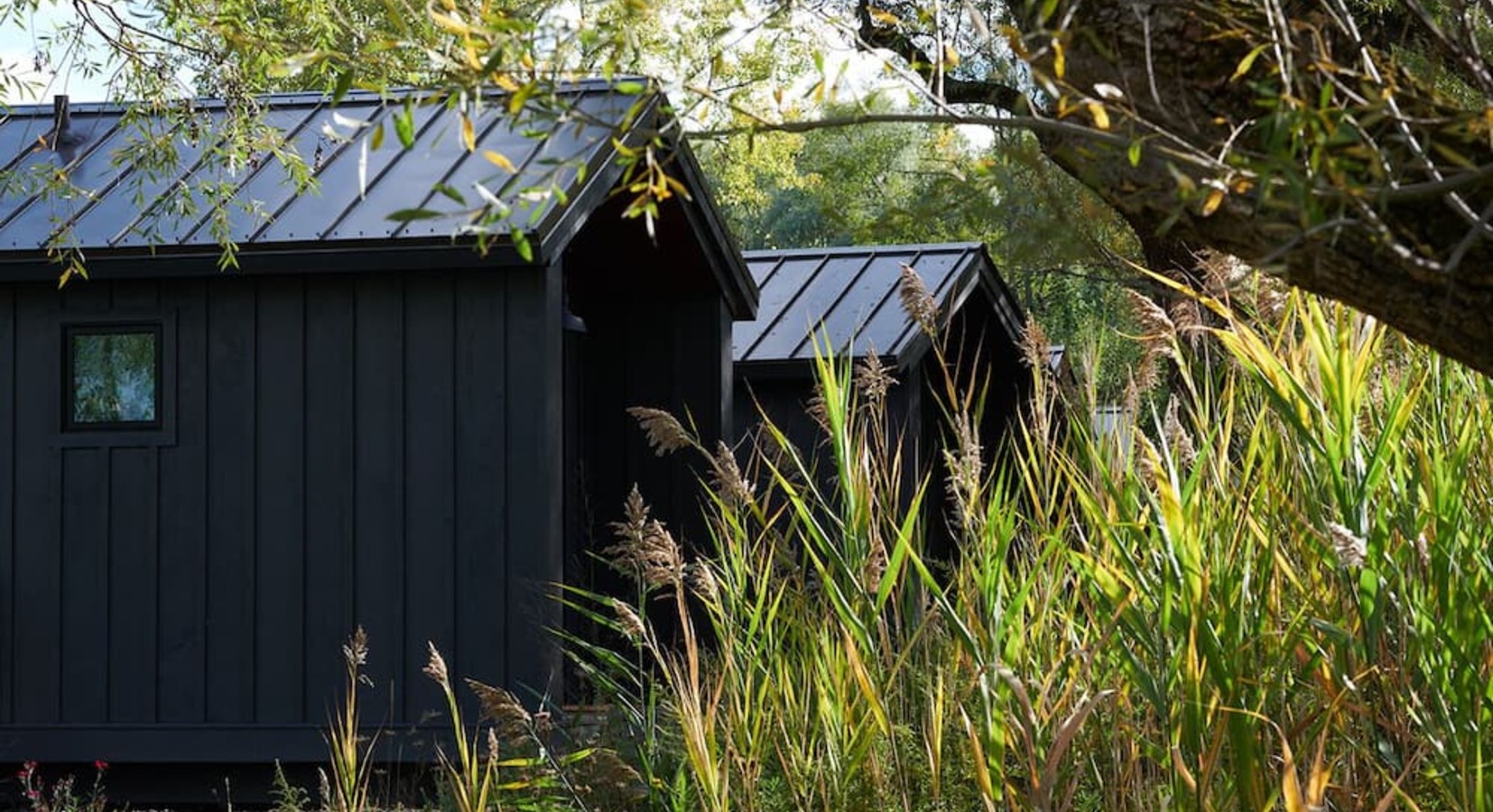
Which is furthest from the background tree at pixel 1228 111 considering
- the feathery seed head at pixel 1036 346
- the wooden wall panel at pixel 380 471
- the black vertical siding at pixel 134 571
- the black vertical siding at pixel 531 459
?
the black vertical siding at pixel 134 571

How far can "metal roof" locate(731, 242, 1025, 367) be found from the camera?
518 inches

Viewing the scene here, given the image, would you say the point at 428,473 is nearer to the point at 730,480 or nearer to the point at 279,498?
the point at 279,498

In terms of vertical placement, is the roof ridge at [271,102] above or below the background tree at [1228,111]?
above

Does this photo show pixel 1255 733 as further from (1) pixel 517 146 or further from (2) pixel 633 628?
(1) pixel 517 146

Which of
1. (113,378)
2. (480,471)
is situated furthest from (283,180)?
(480,471)

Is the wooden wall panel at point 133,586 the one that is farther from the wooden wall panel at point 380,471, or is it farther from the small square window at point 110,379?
the wooden wall panel at point 380,471

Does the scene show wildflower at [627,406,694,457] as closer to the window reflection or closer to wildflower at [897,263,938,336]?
wildflower at [897,263,938,336]

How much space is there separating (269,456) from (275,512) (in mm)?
276

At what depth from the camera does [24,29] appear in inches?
269

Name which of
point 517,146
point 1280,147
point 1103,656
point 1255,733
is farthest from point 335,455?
point 1280,147

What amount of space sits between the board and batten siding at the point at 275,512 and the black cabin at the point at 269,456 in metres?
0.01

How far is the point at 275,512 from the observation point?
9023mm

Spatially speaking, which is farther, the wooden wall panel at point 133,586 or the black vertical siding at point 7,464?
the black vertical siding at point 7,464

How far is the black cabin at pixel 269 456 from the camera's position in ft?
28.7
